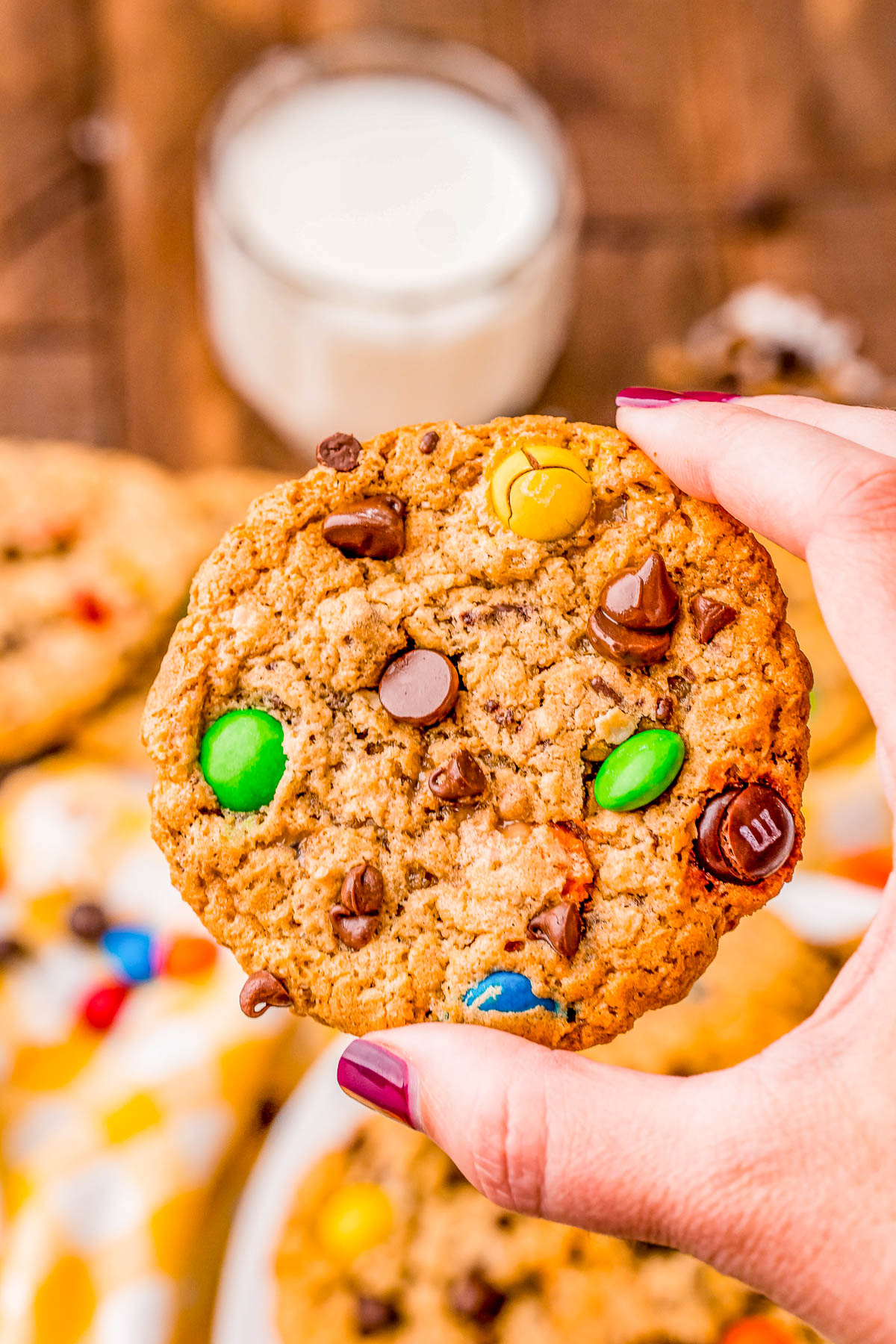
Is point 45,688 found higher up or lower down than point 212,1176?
Answer: higher up

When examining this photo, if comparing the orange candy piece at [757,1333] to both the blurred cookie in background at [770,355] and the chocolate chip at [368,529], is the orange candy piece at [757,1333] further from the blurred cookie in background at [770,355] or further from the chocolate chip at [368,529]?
the blurred cookie in background at [770,355]

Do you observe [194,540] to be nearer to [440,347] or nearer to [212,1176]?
[440,347]

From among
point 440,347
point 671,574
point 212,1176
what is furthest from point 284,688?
point 440,347

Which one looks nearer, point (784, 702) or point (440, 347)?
point (784, 702)

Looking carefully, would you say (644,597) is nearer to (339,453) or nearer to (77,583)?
(339,453)

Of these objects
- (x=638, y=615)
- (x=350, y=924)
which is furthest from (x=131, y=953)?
(x=638, y=615)

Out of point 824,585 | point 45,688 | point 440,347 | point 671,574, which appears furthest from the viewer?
point 440,347
